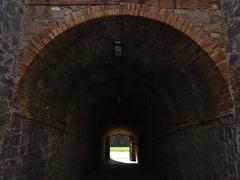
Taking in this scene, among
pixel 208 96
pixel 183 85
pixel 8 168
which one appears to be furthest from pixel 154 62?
pixel 8 168

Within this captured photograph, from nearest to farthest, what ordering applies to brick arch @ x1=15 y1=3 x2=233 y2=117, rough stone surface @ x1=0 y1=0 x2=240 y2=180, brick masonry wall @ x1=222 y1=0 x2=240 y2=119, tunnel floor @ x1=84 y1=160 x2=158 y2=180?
brick masonry wall @ x1=222 y1=0 x2=240 y2=119, rough stone surface @ x1=0 y1=0 x2=240 y2=180, brick arch @ x1=15 y1=3 x2=233 y2=117, tunnel floor @ x1=84 y1=160 x2=158 y2=180

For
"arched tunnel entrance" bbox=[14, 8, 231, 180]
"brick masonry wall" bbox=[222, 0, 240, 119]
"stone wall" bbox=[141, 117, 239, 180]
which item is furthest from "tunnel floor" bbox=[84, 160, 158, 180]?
"brick masonry wall" bbox=[222, 0, 240, 119]

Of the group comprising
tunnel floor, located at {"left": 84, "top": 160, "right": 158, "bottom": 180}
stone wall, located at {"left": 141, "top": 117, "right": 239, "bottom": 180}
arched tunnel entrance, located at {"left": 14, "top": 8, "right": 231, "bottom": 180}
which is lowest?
tunnel floor, located at {"left": 84, "top": 160, "right": 158, "bottom": 180}

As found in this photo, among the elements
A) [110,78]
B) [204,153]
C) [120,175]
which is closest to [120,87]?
[110,78]

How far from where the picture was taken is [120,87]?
10484 mm

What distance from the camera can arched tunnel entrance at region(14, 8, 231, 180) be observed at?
18.9 feet

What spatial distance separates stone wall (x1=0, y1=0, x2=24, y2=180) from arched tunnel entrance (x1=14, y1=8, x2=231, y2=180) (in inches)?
10.8

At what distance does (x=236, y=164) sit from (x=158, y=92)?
4.64m

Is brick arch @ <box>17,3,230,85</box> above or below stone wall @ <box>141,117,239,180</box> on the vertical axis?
above

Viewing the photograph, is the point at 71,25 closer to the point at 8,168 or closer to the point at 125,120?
the point at 8,168

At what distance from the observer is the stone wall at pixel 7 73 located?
4984mm

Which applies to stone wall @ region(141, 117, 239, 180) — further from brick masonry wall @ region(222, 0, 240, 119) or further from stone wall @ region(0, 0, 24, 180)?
stone wall @ region(0, 0, 24, 180)

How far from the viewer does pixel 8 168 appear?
16.7 feet

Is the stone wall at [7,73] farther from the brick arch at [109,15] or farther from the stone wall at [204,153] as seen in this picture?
the stone wall at [204,153]
